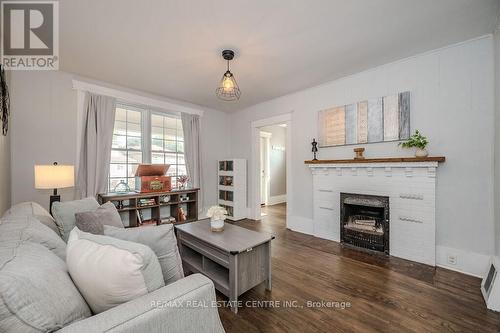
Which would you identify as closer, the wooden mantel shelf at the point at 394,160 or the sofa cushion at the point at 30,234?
the sofa cushion at the point at 30,234

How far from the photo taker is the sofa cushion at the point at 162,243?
3.87 feet

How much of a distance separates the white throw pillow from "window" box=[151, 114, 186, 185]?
11.4ft

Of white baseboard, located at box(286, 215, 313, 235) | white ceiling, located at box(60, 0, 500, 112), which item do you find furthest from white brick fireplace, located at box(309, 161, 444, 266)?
white ceiling, located at box(60, 0, 500, 112)

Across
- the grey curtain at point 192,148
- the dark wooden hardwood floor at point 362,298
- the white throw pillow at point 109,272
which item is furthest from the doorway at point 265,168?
the white throw pillow at point 109,272

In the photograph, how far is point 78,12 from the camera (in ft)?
6.28

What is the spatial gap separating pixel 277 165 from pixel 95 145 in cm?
497

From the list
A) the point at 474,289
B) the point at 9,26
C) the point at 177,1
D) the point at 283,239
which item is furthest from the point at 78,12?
the point at 474,289

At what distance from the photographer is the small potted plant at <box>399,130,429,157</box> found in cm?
256

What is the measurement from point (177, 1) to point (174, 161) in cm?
311

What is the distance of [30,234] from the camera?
1.10 metres

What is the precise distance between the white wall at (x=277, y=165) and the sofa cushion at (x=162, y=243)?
18.0ft

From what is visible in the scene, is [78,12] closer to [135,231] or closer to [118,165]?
[135,231]

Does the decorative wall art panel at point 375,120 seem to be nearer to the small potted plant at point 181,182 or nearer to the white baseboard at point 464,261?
the white baseboard at point 464,261

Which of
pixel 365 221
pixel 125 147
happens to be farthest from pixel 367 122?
pixel 125 147
